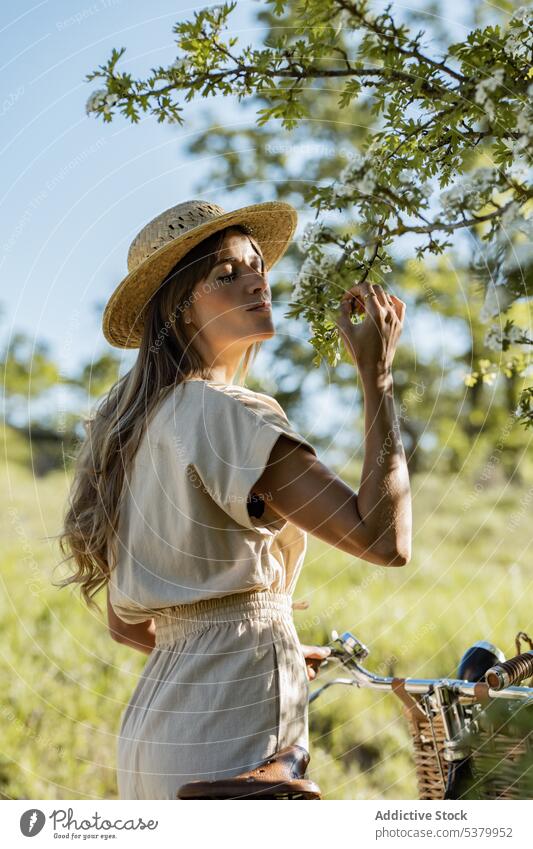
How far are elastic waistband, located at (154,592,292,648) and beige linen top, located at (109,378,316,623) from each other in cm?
2

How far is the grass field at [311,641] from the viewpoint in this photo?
10.4 feet

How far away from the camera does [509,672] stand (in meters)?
1.38

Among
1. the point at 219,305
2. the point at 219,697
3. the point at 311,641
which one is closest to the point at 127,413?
the point at 219,305

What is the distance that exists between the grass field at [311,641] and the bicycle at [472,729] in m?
0.87

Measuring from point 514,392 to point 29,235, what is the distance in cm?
438

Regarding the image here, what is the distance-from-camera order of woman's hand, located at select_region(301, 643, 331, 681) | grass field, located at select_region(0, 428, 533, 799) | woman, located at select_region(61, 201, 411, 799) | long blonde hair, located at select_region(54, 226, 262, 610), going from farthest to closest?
grass field, located at select_region(0, 428, 533, 799), woman's hand, located at select_region(301, 643, 331, 681), long blonde hair, located at select_region(54, 226, 262, 610), woman, located at select_region(61, 201, 411, 799)

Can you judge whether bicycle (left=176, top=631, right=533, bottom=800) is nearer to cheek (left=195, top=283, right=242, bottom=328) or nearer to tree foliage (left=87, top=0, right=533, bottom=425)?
tree foliage (left=87, top=0, right=533, bottom=425)

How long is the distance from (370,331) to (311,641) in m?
2.78

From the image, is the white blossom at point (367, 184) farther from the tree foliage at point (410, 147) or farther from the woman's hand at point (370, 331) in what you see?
the woman's hand at point (370, 331)

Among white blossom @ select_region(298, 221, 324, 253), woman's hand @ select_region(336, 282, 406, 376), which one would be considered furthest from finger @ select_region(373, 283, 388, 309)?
white blossom @ select_region(298, 221, 324, 253)

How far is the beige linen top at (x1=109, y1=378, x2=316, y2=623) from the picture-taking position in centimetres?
129

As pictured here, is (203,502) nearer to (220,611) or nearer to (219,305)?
(220,611)

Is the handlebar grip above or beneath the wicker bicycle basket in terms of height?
above

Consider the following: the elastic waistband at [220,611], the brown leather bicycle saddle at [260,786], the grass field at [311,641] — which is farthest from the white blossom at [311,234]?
the grass field at [311,641]
